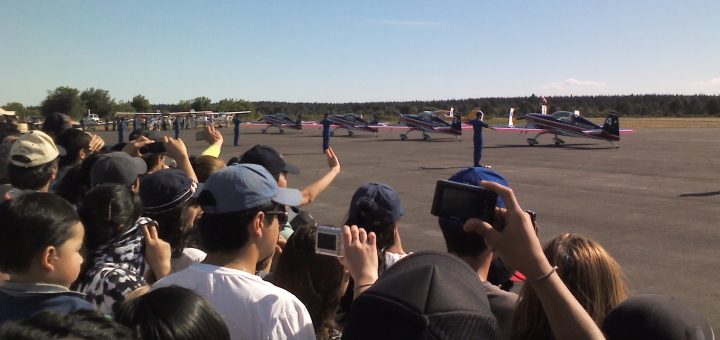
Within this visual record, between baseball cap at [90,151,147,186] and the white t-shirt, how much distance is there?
6.96 ft

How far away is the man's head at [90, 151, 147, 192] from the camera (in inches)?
158

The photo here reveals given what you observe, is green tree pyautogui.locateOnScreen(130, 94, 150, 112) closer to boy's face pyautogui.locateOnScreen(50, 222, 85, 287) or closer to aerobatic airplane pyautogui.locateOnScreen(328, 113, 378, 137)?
aerobatic airplane pyautogui.locateOnScreen(328, 113, 378, 137)

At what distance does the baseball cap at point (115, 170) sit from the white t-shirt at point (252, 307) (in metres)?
2.12

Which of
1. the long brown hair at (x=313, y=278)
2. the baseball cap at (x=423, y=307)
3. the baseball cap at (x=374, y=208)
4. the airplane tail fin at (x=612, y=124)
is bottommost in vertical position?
the long brown hair at (x=313, y=278)

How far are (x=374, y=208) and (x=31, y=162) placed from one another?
2.63 metres

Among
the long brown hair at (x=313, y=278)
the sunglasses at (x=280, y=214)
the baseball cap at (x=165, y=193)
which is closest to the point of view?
the sunglasses at (x=280, y=214)

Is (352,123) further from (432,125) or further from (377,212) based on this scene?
(377,212)

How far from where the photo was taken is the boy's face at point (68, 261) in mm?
2287

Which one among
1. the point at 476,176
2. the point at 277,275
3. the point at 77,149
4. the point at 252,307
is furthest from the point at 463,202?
the point at 77,149

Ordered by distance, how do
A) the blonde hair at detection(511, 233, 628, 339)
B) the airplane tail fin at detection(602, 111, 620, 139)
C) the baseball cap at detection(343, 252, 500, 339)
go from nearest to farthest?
the baseball cap at detection(343, 252, 500, 339), the blonde hair at detection(511, 233, 628, 339), the airplane tail fin at detection(602, 111, 620, 139)

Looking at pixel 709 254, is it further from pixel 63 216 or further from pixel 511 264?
pixel 63 216

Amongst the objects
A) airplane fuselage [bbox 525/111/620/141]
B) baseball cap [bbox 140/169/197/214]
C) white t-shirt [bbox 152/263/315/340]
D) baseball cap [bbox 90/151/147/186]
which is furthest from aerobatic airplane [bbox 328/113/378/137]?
white t-shirt [bbox 152/263/315/340]

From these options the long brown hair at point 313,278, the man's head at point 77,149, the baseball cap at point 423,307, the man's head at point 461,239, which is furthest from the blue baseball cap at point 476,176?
the man's head at point 77,149

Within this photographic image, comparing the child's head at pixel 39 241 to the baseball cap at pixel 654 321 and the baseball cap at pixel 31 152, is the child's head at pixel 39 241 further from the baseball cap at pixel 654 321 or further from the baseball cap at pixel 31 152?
the baseball cap at pixel 31 152
